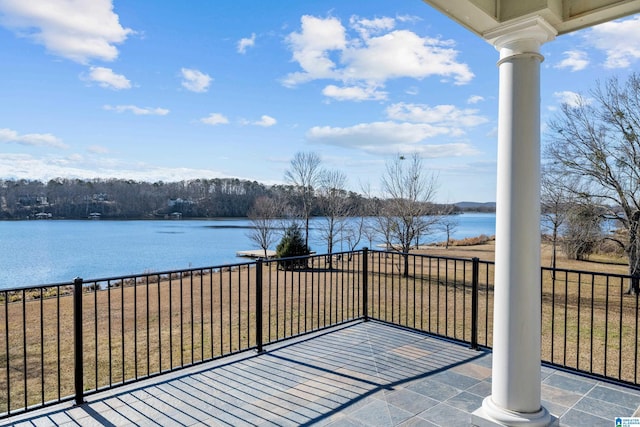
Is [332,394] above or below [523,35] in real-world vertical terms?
below

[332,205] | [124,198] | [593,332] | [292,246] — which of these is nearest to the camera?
[593,332]

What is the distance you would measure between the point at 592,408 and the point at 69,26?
7.93m

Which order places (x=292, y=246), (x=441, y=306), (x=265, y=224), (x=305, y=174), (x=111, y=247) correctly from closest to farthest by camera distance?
1. (x=441, y=306)
2. (x=292, y=246)
3. (x=305, y=174)
4. (x=265, y=224)
5. (x=111, y=247)

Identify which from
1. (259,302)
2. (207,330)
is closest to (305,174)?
(207,330)

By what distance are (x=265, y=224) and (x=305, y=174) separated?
3.69 metres

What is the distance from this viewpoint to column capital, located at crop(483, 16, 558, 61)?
1.98 meters

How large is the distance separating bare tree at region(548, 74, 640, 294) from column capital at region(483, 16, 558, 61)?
11038 mm

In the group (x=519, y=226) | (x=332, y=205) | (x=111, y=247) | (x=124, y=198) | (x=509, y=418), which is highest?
(x=124, y=198)

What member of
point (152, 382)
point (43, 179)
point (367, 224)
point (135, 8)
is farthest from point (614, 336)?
point (43, 179)

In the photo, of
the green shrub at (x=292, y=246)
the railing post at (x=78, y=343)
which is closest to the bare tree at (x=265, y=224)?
the green shrub at (x=292, y=246)

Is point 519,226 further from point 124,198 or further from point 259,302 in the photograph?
point 124,198

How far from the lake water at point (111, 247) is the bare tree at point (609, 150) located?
3968 mm

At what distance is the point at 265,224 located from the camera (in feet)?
67.9

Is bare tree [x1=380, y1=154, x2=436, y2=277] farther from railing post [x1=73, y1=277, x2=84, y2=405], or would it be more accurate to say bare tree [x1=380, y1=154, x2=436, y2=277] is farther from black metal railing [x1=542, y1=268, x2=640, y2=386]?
railing post [x1=73, y1=277, x2=84, y2=405]
